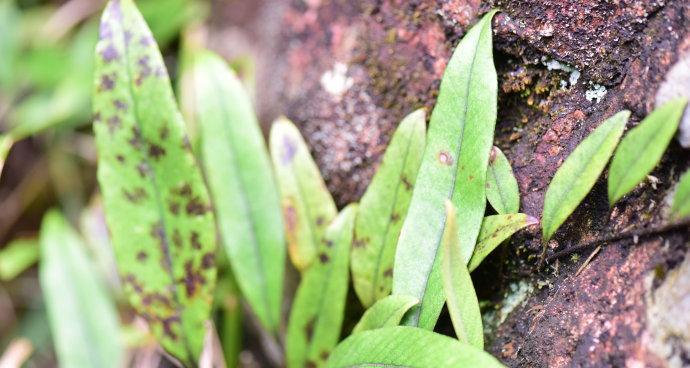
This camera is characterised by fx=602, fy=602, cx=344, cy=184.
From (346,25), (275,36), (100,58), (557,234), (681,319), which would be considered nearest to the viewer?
(681,319)

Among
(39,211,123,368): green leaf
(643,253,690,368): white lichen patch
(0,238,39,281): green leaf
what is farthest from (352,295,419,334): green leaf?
(0,238,39,281): green leaf

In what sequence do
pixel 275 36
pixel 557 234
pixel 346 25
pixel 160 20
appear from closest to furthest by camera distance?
pixel 557 234, pixel 346 25, pixel 275 36, pixel 160 20

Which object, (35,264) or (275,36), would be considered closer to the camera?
(275,36)

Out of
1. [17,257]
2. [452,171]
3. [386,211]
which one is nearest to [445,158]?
[452,171]

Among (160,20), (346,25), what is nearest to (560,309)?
(346,25)

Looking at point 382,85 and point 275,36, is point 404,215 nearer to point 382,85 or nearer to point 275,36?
point 382,85

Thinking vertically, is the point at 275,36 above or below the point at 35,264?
above

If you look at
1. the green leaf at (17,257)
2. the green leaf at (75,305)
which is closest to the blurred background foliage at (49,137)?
the green leaf at (17,257)

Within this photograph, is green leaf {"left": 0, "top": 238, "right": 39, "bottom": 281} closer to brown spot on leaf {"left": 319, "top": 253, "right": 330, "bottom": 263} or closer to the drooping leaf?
brown spot on leaf {"left": 319, "top": 253, "right": 330, "bottom": 263}
